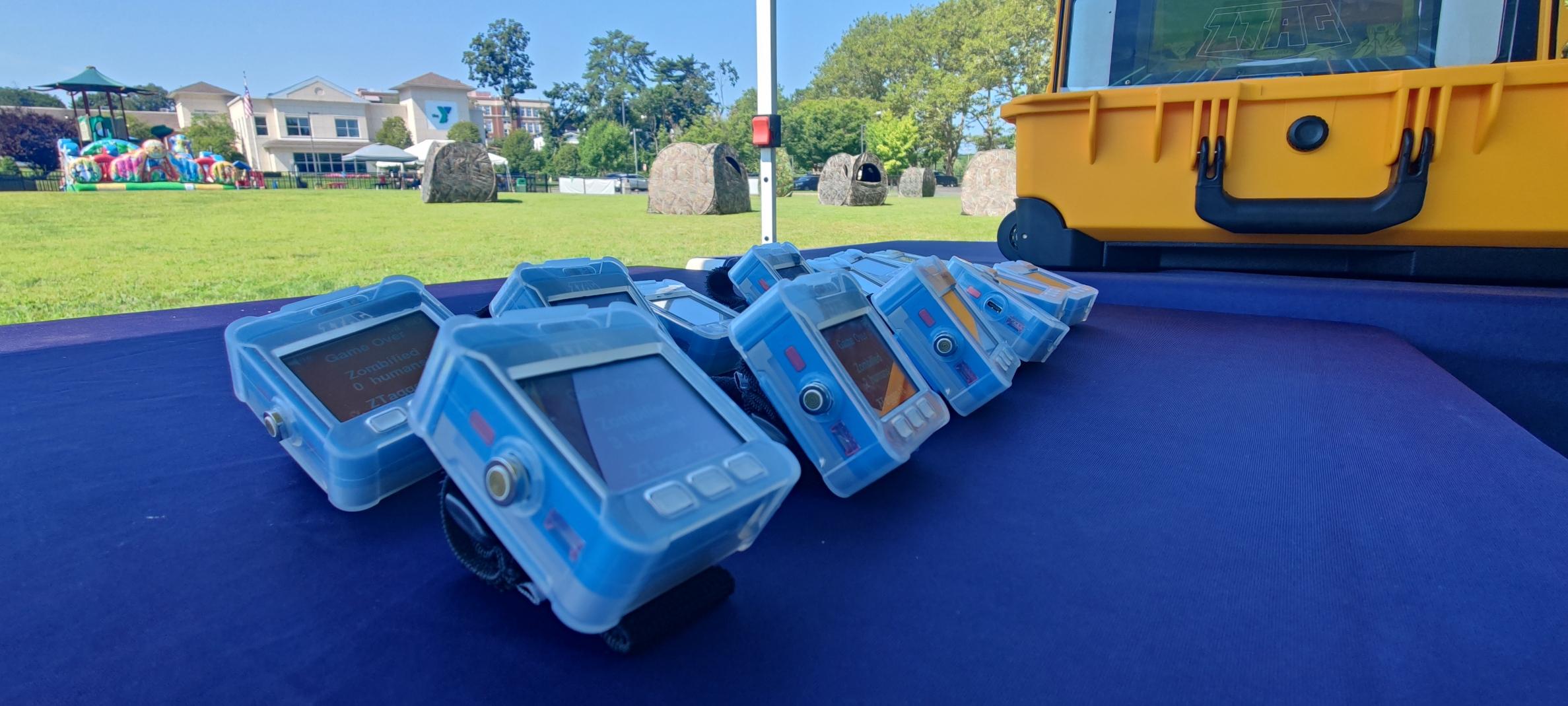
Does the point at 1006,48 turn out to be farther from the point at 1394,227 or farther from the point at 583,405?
the point at 583,405

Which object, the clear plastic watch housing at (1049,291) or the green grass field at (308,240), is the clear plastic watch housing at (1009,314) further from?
the green grass field at (308,240)

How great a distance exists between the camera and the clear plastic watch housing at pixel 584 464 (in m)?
0.51

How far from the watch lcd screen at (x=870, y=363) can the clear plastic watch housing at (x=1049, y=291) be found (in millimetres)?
727

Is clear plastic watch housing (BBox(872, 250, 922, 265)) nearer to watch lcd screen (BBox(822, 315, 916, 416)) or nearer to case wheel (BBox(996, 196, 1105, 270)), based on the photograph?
case wheel (BBox(996, 196, 1105, 270))

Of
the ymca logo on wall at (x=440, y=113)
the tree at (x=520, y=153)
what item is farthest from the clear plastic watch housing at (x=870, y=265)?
the ymca logo on wall at (x=440, y=113)

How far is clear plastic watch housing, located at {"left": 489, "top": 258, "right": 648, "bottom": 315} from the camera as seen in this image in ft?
3.29

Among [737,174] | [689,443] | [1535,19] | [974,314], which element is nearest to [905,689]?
[689,443]

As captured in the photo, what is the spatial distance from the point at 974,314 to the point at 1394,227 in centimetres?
146

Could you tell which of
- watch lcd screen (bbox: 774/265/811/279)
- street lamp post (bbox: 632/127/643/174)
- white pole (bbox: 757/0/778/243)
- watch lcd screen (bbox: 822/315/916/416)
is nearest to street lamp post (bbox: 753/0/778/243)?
white pole (bbox: 757/0/778/243)

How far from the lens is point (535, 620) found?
25.0 inches

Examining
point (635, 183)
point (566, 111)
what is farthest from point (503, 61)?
point (635, 183)

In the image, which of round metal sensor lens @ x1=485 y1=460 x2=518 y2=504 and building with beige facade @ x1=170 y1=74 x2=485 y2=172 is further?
building with beige facade @ x1=170 y1=74 x2=485 y2=172

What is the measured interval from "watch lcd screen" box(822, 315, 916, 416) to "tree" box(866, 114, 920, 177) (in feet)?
93.0

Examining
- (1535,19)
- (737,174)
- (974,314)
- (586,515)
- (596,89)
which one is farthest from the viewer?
(596,89)
